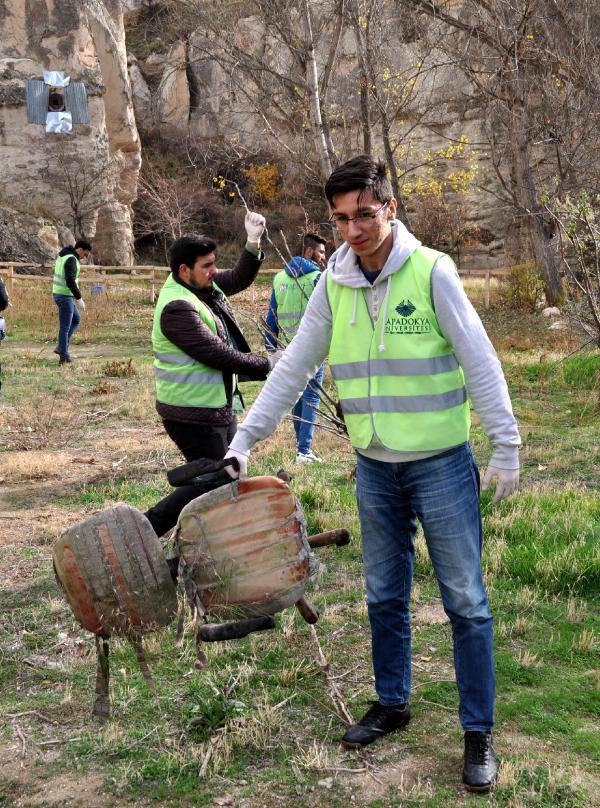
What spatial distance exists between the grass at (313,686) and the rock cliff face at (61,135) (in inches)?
1074

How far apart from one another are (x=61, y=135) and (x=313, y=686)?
3158 centimetres

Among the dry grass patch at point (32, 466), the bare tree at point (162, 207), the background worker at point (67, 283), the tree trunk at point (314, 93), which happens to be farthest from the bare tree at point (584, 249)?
the bare tree at point (162, 207)

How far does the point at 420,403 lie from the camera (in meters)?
2.98

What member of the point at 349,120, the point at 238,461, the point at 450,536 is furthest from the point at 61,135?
the point at 450,536

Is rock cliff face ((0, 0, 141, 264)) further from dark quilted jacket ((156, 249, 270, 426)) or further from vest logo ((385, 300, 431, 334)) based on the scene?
vest logo ((385, 300, 431, 334))

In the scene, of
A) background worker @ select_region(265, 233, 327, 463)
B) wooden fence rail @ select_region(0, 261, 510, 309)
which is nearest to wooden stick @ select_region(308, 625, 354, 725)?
background worker @ select_region(265, 233, 327, 463)

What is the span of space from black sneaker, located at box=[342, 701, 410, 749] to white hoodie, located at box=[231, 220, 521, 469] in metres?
0.99

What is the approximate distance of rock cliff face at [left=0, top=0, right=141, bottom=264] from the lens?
1247 inches

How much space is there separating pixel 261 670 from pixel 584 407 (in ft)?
23.0

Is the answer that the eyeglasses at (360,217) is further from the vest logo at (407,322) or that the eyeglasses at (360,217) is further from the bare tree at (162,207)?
the bare tree at (162,207)

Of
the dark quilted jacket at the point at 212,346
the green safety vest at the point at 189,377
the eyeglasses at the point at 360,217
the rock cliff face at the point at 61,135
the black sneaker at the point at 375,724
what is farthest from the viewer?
the rock cliff face at the point at 61,135

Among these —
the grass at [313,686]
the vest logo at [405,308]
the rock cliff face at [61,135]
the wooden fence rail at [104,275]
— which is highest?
the rock cliff face at [61,135]

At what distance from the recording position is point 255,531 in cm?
311

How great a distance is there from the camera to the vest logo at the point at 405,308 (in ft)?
9.76
